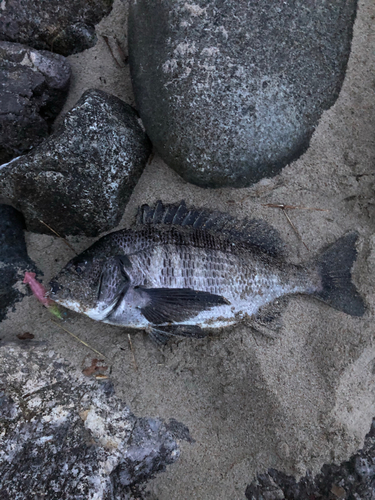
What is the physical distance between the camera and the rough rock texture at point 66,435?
7.54 feet

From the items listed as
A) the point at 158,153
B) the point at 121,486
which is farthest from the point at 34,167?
the point at 121,486

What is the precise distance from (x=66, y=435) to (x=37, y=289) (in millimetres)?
1219

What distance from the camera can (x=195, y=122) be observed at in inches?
115

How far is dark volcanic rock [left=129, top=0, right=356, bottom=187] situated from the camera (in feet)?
9.30

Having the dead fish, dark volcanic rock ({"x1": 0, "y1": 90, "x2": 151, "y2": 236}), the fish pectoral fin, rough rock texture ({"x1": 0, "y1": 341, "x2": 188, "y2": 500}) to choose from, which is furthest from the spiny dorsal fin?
rough rock texture ({"x1": 0, "y1": 341, "x2": 188, "y2": 500})

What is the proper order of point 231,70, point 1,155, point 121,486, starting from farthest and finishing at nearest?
1. point 1,155
2. point 231,70
3. point 121,486

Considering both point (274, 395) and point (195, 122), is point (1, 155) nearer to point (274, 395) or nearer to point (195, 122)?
point (195, 122)

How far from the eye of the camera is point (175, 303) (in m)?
2.96

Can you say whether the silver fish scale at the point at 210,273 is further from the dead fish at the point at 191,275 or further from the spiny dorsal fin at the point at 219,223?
the spiny dorsal fin at the point at 219,223

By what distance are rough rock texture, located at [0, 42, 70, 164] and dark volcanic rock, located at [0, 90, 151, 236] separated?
0.87ft

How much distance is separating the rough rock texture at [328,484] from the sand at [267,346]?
0.07 metres

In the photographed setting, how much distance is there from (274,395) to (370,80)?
9.34ft

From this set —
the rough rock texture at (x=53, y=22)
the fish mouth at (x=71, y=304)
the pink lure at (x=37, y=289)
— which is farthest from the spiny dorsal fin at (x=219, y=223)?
the rough rock texture at (x=53, y=22)

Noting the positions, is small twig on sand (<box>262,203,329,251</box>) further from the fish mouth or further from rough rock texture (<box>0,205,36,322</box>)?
rough rock texture (<box>0,205,36,322</box>)
